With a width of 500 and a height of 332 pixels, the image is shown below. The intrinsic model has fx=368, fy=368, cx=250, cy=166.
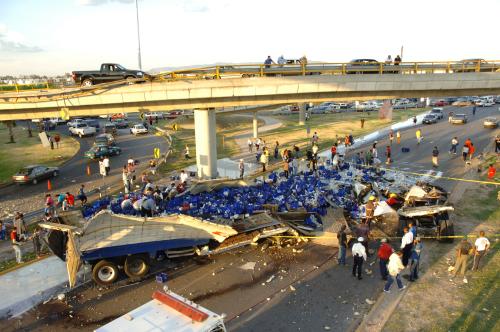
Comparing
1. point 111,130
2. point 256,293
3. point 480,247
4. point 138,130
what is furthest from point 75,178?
→ point 480,247

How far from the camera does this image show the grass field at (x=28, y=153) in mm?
27766

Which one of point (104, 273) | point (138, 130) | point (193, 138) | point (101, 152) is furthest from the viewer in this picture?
point (138, 130)

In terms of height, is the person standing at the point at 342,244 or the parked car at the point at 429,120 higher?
the parked car at the point at 429,120

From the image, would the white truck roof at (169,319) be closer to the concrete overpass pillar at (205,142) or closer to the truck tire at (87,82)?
the concrete overpass pillar at (205,142)

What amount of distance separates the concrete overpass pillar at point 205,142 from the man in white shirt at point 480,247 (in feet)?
49.2

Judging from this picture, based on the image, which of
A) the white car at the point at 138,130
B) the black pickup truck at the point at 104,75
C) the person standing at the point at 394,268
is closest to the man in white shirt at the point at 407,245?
the person standing at the point at 394,268

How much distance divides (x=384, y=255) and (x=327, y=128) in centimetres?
3304

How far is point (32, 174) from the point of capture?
22.6 m

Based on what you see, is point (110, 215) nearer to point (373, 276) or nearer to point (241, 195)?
point (241, 195)

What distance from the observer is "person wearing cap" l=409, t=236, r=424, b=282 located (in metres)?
10.4

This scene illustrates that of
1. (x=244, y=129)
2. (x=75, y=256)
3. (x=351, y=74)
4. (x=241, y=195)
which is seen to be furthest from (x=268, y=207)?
Answer: (x=244, y=129)

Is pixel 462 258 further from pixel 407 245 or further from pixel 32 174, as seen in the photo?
pixel 32 174

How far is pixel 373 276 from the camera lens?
11.2 metres

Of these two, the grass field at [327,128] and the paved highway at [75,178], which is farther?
the grass field at [327,128]
